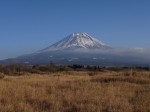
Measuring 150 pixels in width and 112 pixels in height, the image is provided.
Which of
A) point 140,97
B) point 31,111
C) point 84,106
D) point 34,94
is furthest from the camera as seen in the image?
point 34,94

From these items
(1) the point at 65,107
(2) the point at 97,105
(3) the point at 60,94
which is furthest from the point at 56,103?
(3) the point at 60,94

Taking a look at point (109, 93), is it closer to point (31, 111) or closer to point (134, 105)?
point (134, 105)

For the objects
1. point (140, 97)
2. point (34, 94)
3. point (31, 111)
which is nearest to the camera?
point (31, 111)

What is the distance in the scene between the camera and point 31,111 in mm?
9109

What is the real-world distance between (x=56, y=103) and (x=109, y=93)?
2.73m

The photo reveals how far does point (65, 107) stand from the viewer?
32.4 feet

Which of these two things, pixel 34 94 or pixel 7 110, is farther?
pixel 34 94

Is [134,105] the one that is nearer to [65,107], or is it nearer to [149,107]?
[149,107]

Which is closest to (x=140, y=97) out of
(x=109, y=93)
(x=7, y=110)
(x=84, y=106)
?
(x=109, y=93)

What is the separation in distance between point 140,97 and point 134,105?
1.43 metres

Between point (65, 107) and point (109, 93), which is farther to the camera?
point (109, 93)

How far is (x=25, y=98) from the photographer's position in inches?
451

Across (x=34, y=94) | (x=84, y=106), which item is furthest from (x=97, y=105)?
(x=34, y=94)

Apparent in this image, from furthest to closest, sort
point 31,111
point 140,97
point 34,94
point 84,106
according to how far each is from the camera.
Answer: point 34,94, point 140,97, point 84,106, point 31,111
